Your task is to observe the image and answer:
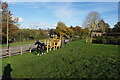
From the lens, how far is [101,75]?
449 cm

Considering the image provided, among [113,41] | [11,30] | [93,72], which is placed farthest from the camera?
[11,30]

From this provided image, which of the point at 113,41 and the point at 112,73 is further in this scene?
the point at 113,41

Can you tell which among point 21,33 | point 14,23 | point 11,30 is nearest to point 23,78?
point 11,30

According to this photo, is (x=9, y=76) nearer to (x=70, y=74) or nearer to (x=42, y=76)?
(x=42, y=76)

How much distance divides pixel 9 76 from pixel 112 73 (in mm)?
5681

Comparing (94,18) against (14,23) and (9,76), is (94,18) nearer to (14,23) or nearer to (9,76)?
(14,23)

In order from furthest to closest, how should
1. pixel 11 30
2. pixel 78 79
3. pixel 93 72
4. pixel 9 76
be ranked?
1. pixel 11 30
2. pixel 9 76
3. pixel 93 72
4. pixel 78 79

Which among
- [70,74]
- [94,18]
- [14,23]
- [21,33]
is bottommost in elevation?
[70,74]

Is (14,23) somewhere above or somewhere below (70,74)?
above

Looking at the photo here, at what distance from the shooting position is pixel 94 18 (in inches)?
1736

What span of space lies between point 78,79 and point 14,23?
98.7ft

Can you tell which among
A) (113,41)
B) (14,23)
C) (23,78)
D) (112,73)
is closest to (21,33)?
(14,23)

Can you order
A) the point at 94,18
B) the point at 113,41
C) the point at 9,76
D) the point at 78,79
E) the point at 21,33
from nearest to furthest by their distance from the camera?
1. the point at 78,79
2. the point at 9,76
3. the point at 113,41
4. the point at 21,33
5. the point at 94,18

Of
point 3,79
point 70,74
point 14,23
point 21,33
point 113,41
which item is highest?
point 14,23
